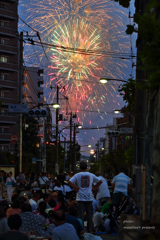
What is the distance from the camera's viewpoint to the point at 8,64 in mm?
68312

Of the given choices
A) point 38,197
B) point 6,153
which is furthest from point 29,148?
point 38,197

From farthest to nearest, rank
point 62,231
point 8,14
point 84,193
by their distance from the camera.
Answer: point 8,14, point 84,193, point 62,231

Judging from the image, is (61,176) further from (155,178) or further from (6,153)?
(6,153)

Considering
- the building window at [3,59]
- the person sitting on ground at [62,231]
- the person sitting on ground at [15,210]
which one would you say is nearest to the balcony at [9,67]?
the building window at [3,59]

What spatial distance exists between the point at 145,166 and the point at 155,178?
14.3 ft

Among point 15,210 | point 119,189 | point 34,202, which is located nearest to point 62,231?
point 15,210

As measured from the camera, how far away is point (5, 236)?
17.1 ft

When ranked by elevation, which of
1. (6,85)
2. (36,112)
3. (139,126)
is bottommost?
(139,126)

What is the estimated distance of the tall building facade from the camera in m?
66.9

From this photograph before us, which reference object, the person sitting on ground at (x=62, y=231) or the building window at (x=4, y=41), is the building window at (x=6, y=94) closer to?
the building window at (x=4, y=41)

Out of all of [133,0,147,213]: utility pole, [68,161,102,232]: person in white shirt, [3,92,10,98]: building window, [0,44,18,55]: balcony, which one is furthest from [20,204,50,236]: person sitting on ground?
[0,44,18,55]: balcony

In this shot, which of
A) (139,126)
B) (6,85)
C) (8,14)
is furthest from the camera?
(8,14)

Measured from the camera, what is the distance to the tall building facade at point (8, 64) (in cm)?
6694

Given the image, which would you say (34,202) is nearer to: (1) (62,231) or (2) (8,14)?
(1) (62,231)
